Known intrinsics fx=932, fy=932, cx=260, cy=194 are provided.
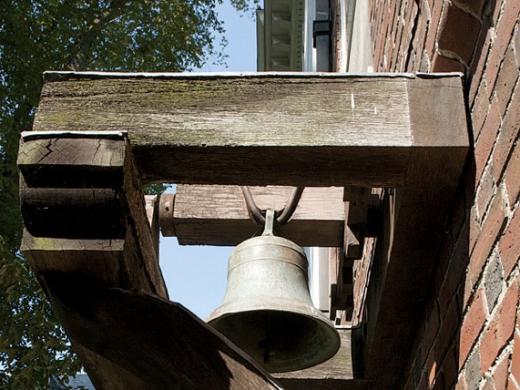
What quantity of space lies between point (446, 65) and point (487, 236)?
0.47 m

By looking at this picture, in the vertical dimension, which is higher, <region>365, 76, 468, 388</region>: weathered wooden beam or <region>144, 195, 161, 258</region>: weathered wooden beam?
<region>144, 195, 161, 258</region>: weathered wooden beam

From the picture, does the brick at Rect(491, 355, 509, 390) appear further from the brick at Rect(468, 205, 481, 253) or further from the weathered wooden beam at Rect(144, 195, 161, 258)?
the weathered wooden beam at Rect(144, 195, 161, 258)

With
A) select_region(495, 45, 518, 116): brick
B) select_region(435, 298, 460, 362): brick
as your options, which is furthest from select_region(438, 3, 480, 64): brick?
select_region(435, 298, 460, 362): brick

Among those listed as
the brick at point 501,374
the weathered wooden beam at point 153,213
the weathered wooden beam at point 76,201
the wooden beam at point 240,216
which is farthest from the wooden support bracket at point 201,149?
the wooden beam at point 240,216

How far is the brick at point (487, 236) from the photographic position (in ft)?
5.24

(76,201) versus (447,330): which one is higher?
(76,201)

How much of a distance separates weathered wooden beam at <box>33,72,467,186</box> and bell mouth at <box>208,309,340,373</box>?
78 cm

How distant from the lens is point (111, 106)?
6.36 ft

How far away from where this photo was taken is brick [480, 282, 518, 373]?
1.46 m

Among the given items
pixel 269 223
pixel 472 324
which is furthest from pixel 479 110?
pixel 269 223

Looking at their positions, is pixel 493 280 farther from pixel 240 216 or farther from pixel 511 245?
pixel 240 216

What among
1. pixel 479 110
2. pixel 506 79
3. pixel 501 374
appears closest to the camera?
pixel 501 374

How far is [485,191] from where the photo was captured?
67.3 inches

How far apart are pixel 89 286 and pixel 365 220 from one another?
3.00 ft
